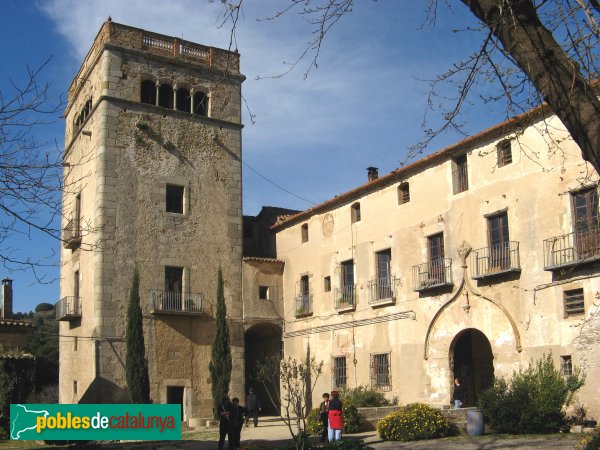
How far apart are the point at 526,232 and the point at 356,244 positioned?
28.4 feet

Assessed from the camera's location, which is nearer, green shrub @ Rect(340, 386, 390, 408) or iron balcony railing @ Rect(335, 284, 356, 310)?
green shrub @ Rect(340, 386, 390, 408)

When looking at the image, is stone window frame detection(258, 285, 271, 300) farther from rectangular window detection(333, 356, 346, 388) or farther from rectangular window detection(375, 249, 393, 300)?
rectangular window detection(375, 249, 393, 300)

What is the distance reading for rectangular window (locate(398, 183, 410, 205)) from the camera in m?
27.0

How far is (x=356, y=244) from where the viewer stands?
29.2m

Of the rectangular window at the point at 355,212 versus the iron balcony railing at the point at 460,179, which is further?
the rectangular window at the point at 355,212

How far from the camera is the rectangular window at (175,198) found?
3084cm

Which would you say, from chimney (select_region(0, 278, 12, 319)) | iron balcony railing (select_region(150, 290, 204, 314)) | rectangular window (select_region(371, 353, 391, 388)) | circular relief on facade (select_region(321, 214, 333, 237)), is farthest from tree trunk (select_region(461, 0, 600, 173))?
chimney (select_region(0, 278, 12, 319))

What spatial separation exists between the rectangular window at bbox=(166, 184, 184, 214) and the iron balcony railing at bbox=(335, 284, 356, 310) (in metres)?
7.46

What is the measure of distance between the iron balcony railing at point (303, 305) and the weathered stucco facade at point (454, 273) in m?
0.07

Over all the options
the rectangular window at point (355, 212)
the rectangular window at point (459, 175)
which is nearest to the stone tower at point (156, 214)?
the rectangular window at point (355, 212)

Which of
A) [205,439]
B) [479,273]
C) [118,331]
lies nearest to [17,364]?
[118,331]

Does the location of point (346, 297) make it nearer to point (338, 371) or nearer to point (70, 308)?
point (338, 371)

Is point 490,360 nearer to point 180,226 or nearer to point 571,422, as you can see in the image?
point 571,422

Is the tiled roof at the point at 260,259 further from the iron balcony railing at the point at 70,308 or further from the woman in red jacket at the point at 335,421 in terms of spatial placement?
the woman in red jacket at the point at 335,421
